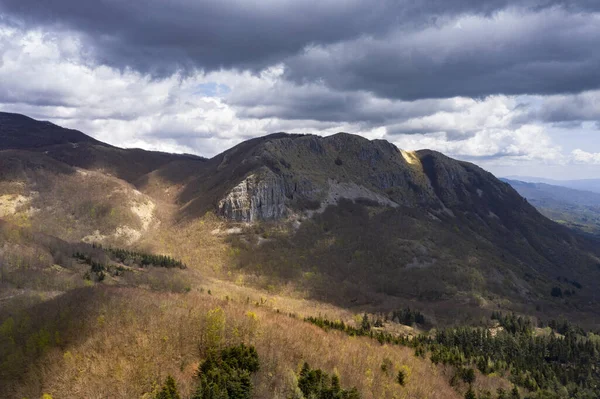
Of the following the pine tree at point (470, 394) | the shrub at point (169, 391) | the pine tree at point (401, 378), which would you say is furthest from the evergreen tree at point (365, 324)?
the shrub at point (169, 391)

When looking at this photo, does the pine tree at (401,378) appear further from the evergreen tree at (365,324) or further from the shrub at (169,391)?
the evergreen tree at (365,324)

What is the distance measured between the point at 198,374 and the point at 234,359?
611 cm

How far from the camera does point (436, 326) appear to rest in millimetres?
184000

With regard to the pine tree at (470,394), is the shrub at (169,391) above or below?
above

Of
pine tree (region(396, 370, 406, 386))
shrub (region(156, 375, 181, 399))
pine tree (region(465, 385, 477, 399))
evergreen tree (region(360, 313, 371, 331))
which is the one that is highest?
shrub (region(156, 375, 181, 399))

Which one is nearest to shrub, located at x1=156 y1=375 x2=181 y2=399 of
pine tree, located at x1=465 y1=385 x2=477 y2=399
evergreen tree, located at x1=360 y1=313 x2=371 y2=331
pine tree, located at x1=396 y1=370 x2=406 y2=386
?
pine tree, located at x1=396 y1=370 x2=406 y2=386

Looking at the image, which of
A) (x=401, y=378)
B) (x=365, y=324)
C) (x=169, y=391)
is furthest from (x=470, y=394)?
(x=169, y=391)

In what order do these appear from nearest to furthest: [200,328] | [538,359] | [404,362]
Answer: [200,328]
[404,362]
[538,359]

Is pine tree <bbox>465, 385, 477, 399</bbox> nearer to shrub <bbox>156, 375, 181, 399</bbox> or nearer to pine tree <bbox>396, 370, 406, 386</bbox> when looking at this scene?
pine tree <bbox>396, 370, 406, 386</bbox>

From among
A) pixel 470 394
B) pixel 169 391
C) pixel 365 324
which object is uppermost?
pixel 169 391

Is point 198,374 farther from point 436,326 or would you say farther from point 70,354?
point 436,326

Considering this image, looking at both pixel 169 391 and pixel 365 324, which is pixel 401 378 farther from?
pixel 365 324

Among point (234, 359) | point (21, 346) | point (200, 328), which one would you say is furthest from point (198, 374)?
point (21, 346)

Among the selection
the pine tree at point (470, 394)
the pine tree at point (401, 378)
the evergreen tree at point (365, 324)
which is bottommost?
the evergreen tree at point (365, 324)
